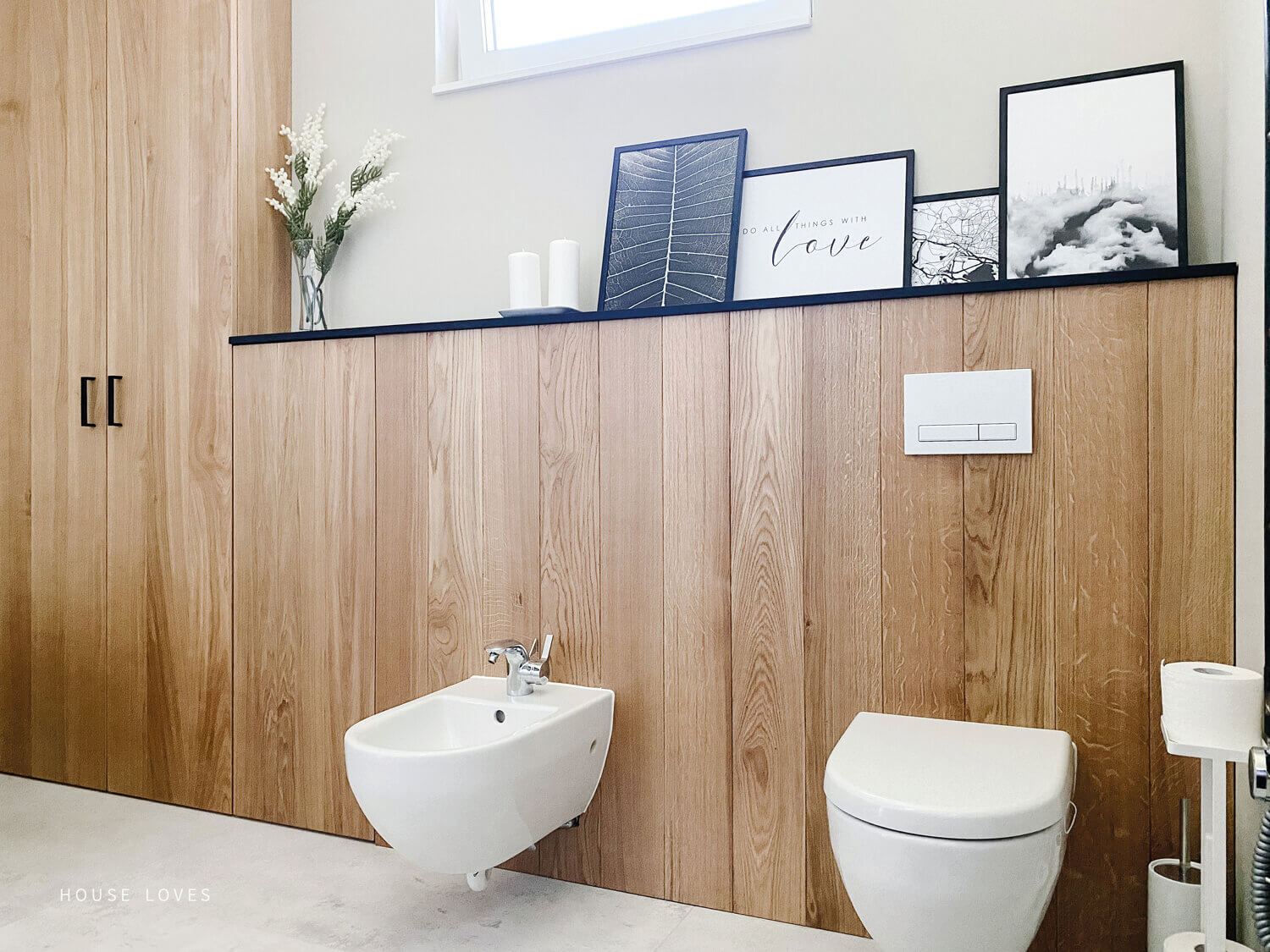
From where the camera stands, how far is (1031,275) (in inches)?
72.7

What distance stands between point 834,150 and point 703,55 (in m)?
0.40

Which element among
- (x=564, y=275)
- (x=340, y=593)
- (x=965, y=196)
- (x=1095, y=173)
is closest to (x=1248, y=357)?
(x=1095, y=173)

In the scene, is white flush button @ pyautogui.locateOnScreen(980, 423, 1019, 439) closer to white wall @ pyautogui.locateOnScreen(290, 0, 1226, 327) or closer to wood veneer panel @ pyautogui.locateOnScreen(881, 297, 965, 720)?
wood veneer panel @ pyautogui.locateOnScreen(881, 297, 965, 720)

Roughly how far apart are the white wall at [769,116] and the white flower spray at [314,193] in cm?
5

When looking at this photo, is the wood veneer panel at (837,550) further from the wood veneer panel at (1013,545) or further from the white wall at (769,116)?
the white wall at (769,116)

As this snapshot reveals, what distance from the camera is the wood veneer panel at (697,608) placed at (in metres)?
1.85

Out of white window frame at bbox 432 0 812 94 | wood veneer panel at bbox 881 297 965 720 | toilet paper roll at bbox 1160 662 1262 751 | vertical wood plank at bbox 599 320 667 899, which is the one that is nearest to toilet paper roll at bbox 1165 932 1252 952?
toilet paper roll at bbox 1160 662 1262 751

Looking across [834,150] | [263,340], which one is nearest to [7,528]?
[263,340]

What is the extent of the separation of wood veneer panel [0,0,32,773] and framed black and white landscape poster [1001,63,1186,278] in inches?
101

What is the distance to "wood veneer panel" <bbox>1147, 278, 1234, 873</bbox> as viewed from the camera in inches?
59.7

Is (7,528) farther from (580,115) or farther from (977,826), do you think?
(977,826)

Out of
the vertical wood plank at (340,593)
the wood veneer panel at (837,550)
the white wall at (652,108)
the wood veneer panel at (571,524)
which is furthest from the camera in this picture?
the vertical wood plank at (340,593)

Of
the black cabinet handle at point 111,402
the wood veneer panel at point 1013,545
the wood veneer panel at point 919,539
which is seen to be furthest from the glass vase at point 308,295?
the wood veneer panel at point 1013,545

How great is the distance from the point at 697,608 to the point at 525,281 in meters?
0.87
